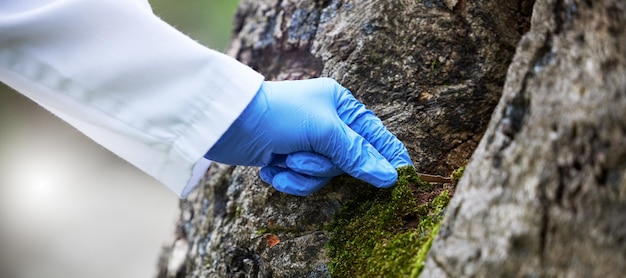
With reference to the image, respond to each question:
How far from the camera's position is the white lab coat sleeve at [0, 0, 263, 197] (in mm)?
1185

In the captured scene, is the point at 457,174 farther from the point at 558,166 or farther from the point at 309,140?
the point at 558,166

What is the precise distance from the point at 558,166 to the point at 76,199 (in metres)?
4.81

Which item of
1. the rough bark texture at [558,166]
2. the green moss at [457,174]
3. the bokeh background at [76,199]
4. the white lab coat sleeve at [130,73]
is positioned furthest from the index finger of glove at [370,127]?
the bokeh background at [76,199]

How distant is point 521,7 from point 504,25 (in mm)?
61

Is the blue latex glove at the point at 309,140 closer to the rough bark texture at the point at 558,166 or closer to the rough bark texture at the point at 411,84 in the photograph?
the rough bark texture at the point at 411,84

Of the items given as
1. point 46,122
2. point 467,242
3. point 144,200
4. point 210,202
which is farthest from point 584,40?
point 46,122

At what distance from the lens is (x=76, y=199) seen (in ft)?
16.2

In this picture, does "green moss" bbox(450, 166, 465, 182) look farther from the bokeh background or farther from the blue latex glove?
the bokeh background

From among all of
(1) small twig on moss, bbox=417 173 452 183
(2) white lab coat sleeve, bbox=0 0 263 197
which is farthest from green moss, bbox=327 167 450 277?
(2) white lab coat sleeve, bbox=0 0 263 197

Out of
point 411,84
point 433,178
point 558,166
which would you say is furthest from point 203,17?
point 558,166

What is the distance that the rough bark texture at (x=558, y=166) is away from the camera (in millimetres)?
758

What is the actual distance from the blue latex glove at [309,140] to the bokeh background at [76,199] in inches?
140

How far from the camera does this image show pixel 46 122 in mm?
→ 5219

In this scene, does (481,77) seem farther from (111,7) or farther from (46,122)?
(46,122)
